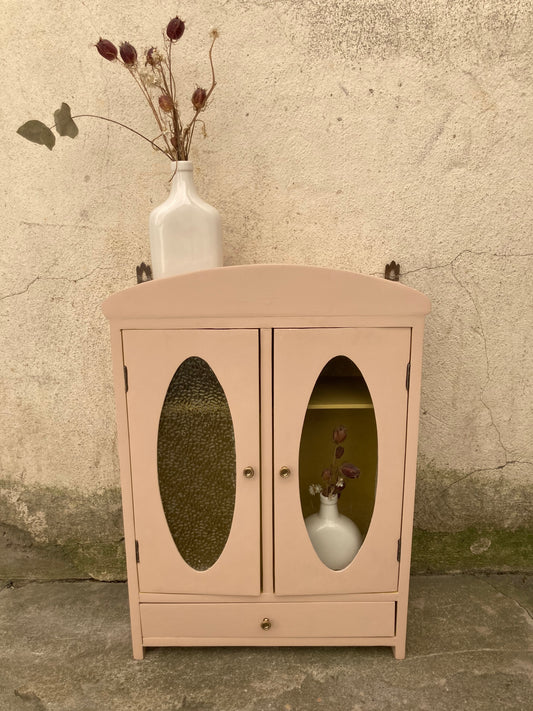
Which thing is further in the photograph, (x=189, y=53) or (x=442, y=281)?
(x=442, y=281)

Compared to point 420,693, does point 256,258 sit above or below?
above

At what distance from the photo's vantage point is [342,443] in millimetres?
1456

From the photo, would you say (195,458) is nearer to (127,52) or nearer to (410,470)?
(410,470)

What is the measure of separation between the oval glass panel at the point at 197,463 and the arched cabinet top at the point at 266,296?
162 mm

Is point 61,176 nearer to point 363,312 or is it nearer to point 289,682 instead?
point 363,312

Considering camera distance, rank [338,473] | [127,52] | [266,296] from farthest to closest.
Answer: [338,473]
[127,52]
[266,296]

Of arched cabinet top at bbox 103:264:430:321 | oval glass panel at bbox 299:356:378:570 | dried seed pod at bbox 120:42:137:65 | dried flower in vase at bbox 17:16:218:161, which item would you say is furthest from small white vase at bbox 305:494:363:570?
dried seed pod at bbox 120:42:137:65

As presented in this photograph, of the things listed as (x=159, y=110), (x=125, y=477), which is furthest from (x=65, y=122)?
(x=125, y=477)

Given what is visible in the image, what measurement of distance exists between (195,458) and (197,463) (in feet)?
0.05

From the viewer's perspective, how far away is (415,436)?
4.45 ft

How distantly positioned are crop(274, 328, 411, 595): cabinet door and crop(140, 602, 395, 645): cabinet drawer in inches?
2.6

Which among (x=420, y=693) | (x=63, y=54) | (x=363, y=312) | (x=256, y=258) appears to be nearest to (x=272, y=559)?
(x=420, y=693)

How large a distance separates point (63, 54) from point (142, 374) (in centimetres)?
107

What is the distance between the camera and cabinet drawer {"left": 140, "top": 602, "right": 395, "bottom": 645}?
1451 mm
